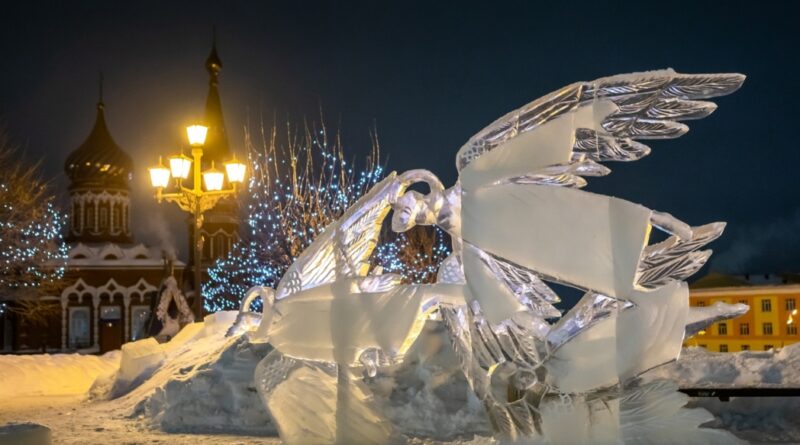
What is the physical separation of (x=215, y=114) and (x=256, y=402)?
131 ft

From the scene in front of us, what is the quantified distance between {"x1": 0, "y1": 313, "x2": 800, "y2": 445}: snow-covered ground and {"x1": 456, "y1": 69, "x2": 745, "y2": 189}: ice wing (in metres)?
2.96

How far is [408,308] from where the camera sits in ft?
27.0

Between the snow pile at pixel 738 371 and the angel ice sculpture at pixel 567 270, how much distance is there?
4788mm

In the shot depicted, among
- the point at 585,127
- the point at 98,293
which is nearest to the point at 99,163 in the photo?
the point at 98,293

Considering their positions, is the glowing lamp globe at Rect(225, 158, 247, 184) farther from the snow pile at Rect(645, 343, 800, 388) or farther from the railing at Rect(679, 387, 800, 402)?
the railing at Rect(679, 387, 800, 402)

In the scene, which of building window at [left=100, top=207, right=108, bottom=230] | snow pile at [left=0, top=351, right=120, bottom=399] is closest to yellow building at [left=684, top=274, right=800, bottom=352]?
snow pile at [left=0, top=351, right=120, bottom=399]

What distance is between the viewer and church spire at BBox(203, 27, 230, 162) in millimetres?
48450

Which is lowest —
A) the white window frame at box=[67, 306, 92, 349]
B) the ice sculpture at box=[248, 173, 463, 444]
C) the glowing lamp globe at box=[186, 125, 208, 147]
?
the white window frame at box=[67, 306, 92, 349]

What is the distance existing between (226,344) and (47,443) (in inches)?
174

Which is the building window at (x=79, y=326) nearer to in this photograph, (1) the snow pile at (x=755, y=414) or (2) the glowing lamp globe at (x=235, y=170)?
(2) the glowing lamp globe at (x=235, y=170)

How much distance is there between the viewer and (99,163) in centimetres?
4725

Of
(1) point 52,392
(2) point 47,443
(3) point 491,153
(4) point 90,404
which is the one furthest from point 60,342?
(3) point 491,153

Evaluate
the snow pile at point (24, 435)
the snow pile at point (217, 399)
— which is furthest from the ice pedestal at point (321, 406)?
the snow pile at point (217, 399)

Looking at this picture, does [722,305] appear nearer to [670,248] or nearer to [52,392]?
[670,248]
